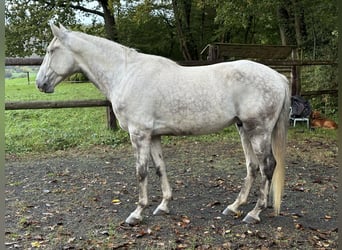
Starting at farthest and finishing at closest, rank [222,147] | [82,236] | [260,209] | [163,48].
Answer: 1. [163,48]
2. [222,147]
3. [260,209]
4. [82,236]

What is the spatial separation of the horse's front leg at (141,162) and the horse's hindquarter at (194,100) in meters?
0.11

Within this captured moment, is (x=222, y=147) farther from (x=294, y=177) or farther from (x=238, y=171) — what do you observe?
(x=294, y=177)

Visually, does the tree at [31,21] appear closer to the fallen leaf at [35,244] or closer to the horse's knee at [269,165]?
the horse's knee at [269,165]

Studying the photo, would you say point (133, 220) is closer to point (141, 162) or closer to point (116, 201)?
point (141, 162)

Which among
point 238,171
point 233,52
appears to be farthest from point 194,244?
point 233,52

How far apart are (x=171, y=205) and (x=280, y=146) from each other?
3.87 ft

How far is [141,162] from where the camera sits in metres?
3.05

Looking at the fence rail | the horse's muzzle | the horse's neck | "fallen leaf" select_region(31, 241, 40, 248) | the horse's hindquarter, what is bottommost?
"fallen leaf" select_region(31, 241, 40, 248)

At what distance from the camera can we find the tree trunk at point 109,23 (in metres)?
10.5

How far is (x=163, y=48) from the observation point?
12812 mm

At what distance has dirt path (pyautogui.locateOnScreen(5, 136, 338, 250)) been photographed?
2.74 meters

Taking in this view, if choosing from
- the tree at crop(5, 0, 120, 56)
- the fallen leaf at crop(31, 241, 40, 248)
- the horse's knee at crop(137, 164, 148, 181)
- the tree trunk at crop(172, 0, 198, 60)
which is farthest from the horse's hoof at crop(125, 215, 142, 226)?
the tree trunk at crop(172, 0, 198, 60)

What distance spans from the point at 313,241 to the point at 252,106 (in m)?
1.12

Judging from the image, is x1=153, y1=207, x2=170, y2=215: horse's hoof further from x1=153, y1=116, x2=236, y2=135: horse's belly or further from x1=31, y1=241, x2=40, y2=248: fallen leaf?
x1=31, y1=241, x2=40, y2=248: fallen leaf
